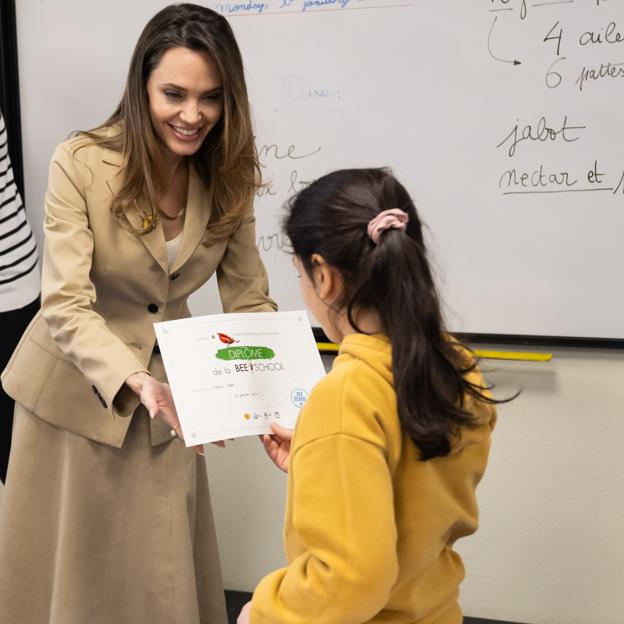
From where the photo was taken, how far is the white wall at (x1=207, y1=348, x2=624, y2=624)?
2268 mm

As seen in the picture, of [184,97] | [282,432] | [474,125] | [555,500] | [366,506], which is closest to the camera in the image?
[366,506]

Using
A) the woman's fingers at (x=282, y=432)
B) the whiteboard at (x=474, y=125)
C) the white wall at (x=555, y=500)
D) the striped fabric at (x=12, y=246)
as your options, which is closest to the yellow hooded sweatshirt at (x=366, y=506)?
the woman's fingers at (x=282, y=432)

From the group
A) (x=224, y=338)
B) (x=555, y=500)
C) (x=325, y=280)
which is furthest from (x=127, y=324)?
(x=555, y=500)

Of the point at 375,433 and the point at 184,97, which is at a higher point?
the point at 184,97

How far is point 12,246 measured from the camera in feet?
7.34

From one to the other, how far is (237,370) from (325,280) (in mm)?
431

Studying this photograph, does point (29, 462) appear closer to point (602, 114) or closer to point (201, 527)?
point (201, 527)

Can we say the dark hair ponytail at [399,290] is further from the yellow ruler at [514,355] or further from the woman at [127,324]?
the yellow ruler at [514,355]

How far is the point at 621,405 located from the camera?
2.25 metres

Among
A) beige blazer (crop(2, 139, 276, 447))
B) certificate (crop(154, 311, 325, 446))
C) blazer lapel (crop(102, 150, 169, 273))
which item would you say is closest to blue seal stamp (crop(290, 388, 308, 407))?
certificate (crop(154, 311, 325, 446))

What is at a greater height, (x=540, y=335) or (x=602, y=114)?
(x=602, y=114)

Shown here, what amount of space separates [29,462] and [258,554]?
0.93m

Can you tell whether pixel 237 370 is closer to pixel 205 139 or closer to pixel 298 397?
pixel 298 397

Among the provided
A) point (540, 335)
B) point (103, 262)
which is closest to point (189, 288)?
point (103, 262)
